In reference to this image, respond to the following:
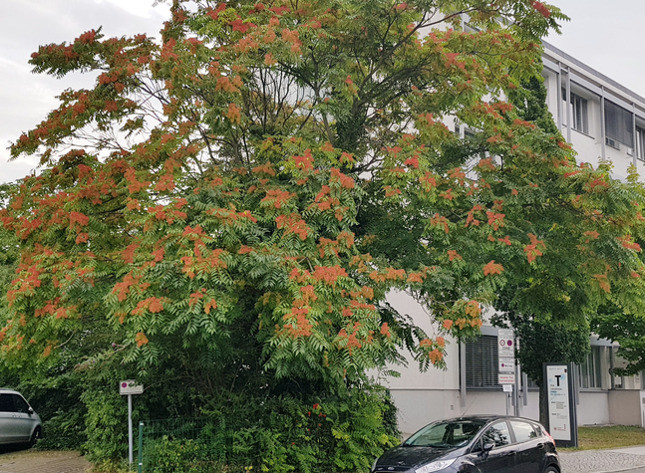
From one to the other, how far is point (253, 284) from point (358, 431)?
4696 mm

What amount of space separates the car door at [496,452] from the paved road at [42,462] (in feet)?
25.2

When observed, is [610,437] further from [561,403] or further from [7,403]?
[7,403]

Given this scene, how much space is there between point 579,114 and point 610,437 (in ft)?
44.9

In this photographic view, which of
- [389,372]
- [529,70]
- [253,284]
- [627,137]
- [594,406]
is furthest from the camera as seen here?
[627,137]

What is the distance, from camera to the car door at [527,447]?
11.3 m

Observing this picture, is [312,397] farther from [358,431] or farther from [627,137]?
[627,137]

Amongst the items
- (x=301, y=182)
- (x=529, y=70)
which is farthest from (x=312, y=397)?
(x=529, y=70)

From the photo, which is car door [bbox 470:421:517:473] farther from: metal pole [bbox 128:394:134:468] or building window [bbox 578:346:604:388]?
building window [bbox 578:346:604:388]

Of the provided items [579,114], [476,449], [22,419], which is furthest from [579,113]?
[22,419]

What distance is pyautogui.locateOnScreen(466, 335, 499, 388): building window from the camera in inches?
880

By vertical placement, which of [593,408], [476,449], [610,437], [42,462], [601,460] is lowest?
[610,437]

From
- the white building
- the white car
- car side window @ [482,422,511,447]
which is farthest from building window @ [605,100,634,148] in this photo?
the white car

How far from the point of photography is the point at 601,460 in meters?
17.3

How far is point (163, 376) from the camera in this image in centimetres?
1410
